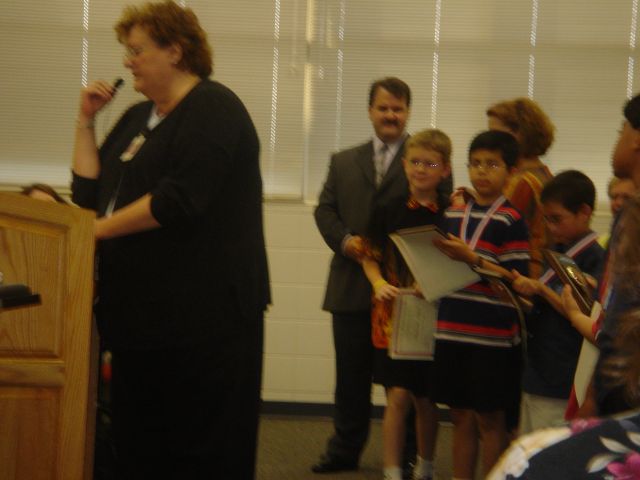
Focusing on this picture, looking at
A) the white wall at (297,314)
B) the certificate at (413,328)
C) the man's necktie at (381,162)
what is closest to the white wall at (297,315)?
the white wall at (297,314)

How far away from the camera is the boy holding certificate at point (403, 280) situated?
334 centimetres

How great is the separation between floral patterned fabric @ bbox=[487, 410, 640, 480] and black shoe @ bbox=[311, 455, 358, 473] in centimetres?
314

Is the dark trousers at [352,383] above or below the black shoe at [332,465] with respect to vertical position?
above

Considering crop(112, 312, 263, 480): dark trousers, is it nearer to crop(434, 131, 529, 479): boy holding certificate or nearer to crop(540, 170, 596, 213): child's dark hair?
crop(434, 131, 529, 479): boy holding certificate

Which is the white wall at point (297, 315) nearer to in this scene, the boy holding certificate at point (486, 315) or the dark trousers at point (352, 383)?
the dark trousers at point (352, 383)

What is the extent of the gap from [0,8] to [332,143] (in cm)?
179

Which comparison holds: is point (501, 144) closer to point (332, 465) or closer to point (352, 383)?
point (352, 383)

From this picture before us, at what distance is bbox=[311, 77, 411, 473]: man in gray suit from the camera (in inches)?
146

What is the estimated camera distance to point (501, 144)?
319 centimetres

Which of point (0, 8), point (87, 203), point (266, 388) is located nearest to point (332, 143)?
point (266, 388)

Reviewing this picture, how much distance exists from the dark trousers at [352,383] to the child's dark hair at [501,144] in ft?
2.75

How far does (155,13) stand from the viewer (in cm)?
254

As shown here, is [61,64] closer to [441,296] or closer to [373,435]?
[373,435]

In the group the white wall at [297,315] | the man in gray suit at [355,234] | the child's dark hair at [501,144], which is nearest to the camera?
the child's dark hair at [501,144]
